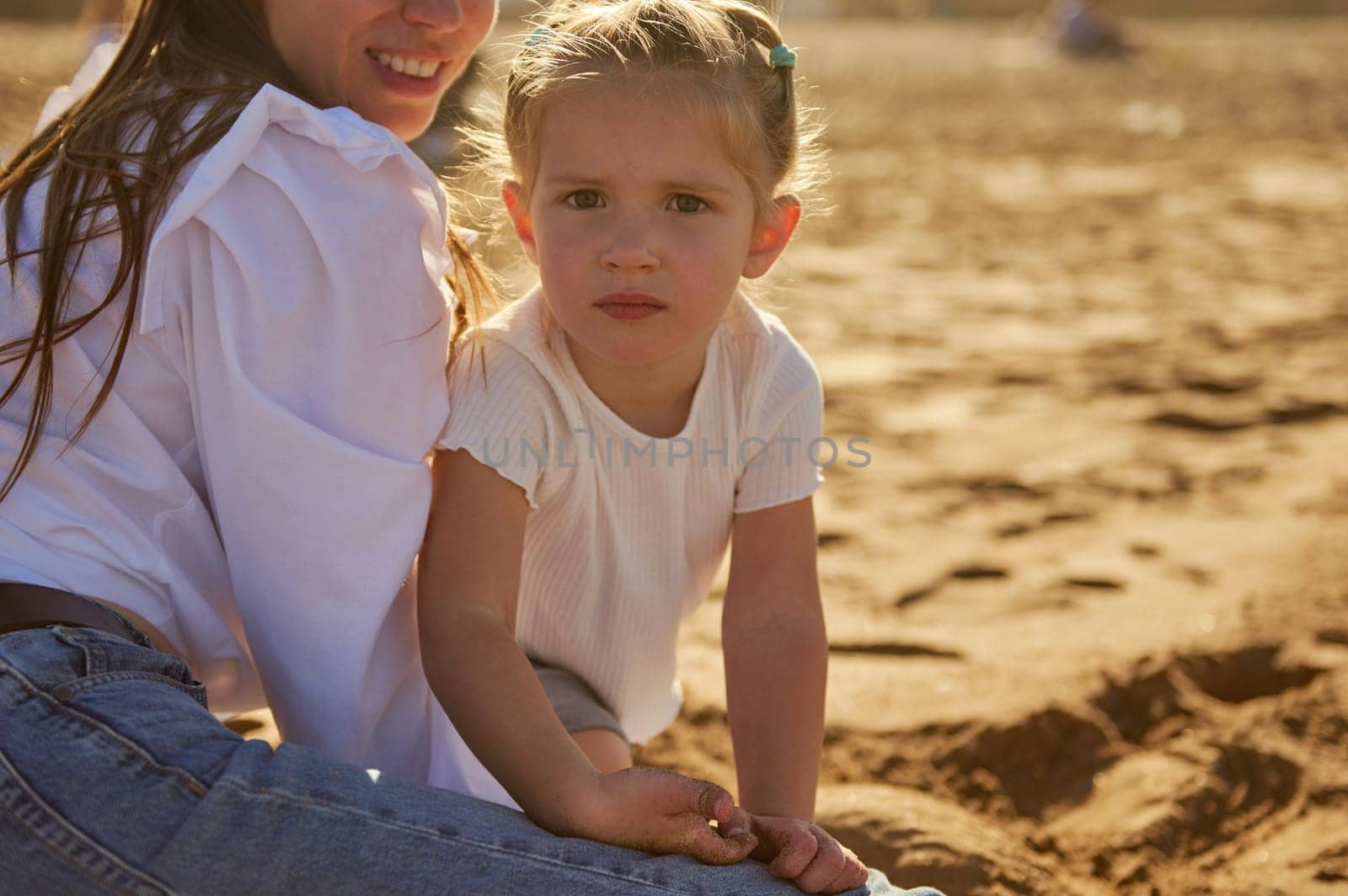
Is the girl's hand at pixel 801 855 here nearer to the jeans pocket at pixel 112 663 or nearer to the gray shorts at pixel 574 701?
the gray shorts at pixel 574 701

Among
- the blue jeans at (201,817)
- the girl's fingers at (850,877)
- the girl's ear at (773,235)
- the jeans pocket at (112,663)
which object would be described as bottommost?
the girl's fingers at (850,877)

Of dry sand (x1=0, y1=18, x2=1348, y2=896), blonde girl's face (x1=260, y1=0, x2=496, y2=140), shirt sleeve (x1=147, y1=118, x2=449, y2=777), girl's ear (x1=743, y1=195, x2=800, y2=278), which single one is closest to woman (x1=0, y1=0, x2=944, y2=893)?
shirt sleeve (x1=147, y1=118, x2=449, y2=777)

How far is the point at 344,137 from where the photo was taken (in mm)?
Answer: 1585

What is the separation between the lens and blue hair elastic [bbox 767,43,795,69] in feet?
5.97

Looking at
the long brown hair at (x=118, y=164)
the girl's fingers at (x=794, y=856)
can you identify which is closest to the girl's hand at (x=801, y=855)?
the girl's fingers at (x=794, y=856)

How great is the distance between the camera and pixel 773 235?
189 cm

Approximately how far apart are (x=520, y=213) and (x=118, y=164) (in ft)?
1.72

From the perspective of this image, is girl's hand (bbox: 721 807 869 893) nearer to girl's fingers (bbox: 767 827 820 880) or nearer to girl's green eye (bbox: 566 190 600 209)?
girl's fingers (bbox: 767 827 820 880)

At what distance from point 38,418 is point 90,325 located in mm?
129

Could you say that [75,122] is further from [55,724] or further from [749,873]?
[749,873]

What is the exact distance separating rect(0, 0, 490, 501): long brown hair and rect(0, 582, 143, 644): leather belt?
0.12 metres

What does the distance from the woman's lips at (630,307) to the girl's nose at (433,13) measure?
478 millimetres

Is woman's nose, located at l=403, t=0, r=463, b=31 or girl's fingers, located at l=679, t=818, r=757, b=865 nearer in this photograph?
girl's fingers, located at l=679, t=818, r=757, b=865

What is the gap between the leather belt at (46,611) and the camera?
1.49 meters
